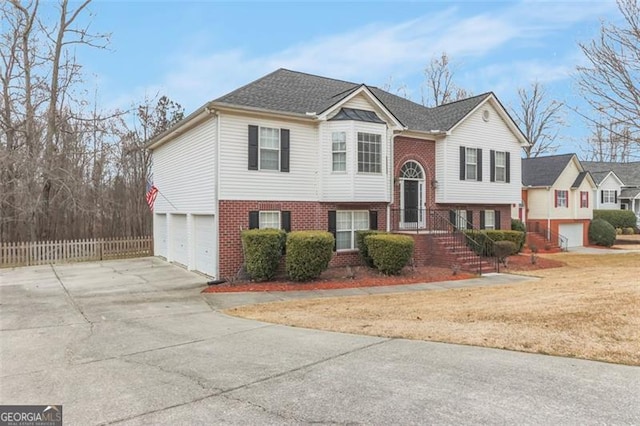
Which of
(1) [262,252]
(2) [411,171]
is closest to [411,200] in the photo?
(2) [411,171]

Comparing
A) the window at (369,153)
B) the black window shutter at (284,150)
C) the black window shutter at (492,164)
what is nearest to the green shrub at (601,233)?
the black window shutter at (492,164)

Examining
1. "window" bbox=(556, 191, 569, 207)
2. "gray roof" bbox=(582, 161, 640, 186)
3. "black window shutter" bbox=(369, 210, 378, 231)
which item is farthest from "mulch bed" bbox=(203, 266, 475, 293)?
"gray roof" bbox=(582, 161, 640, 186)

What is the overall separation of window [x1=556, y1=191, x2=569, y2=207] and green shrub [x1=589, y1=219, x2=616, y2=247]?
3083 millimetres

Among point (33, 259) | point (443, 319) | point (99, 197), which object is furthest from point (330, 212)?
point (99, 197)

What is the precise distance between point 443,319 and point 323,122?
8.75 m

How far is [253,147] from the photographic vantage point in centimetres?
1293

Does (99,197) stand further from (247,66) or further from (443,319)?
(443,319)

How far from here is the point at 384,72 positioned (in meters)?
36.5

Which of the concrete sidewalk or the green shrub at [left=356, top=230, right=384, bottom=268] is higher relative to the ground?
the green shrub at [left=356, top=230, right=384, bottom=268]

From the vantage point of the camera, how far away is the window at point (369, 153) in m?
14.4

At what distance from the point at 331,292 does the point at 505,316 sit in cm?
490

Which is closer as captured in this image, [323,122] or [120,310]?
[120,310]

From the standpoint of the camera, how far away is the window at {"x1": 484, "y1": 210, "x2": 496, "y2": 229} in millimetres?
19656

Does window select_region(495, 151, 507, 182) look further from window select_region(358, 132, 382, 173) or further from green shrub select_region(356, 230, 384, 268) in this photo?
green shrub select_region(356, 230, 384, 268)
